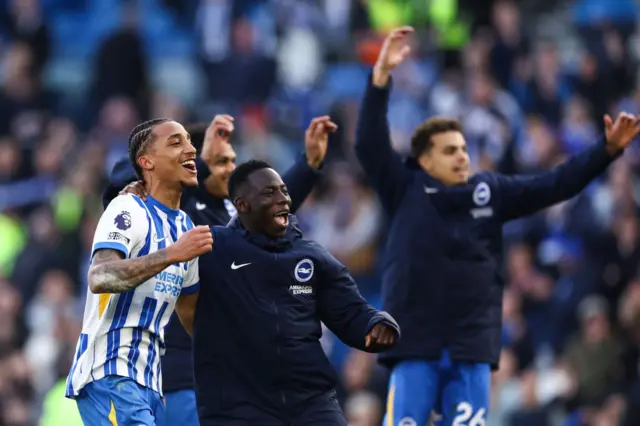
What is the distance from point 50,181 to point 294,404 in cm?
1033

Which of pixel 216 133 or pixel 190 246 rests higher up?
pixel 216 133

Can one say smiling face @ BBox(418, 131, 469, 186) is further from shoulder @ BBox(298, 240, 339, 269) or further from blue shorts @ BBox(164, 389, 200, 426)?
blue shorts @ BBox(164, 389, 200, 426)

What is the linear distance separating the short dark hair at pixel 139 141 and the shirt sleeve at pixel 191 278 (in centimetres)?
39

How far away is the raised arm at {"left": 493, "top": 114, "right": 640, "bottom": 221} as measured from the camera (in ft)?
32.4

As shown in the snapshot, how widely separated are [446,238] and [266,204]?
204 cm

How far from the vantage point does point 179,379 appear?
893 centimetres

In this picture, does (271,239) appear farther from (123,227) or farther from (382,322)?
(123,227)

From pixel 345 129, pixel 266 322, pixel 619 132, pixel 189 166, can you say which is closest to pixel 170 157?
pixel 189 166

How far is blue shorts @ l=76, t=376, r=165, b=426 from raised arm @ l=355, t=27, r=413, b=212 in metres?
2.78

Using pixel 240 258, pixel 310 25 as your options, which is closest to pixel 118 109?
pixel 310 25

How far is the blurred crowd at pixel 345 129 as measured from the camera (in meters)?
13.9

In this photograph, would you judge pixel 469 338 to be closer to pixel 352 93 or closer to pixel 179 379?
pixel 179 379

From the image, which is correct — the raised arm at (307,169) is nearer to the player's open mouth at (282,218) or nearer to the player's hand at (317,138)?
the player's hand at (317,138)

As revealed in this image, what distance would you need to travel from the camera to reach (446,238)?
9727 millimetres
